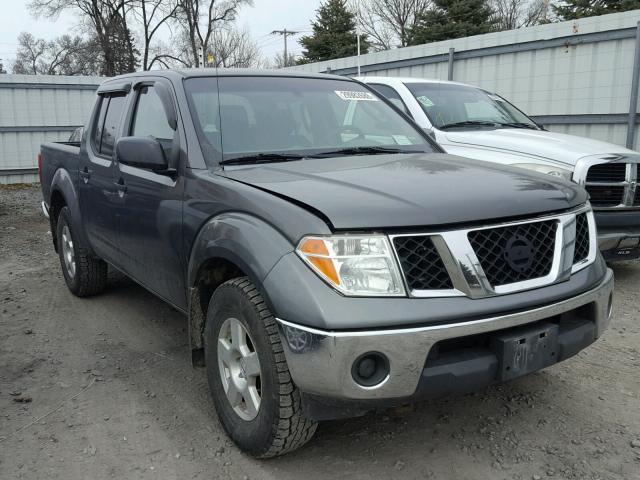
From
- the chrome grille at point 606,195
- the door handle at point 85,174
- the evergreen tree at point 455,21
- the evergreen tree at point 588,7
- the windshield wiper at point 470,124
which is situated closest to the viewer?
the door handle at point 85,174

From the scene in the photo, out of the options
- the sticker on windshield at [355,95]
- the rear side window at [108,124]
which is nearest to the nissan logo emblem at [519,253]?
the sticker on windshield at [355,95]

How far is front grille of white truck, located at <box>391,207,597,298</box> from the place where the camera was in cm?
229

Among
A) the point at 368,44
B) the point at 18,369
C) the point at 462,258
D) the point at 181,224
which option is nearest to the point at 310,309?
the point at 462,258

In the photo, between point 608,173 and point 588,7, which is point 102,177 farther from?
point 588,7

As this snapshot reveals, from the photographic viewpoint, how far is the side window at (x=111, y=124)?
167 inches

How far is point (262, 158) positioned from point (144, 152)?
61cm

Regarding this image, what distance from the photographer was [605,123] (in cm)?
878

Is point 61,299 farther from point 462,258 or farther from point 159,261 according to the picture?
point 462,258

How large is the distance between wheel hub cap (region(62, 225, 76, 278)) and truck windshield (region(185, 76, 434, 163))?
2.43m

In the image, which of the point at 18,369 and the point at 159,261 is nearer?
the point at 159,261

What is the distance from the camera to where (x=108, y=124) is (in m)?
4.45

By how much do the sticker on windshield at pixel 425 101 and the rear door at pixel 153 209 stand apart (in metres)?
3.35

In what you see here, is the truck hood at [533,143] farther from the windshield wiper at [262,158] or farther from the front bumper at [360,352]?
the front bumper at [360,352]

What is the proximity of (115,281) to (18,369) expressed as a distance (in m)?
2.11
